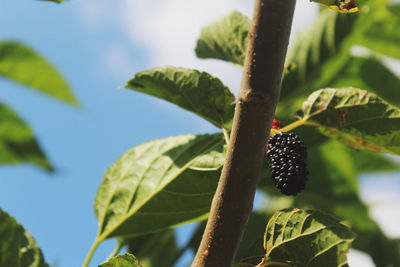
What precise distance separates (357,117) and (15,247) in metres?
0.56

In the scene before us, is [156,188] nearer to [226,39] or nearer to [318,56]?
[226,39]

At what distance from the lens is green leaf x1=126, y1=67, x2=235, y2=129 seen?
0.76m

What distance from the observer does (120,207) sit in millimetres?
916

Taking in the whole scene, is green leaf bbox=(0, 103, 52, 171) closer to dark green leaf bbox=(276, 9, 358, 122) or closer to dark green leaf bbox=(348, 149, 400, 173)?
dark green leaf bbox=(276, 9, 358, 122)

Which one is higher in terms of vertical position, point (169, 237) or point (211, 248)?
point (211, 248)

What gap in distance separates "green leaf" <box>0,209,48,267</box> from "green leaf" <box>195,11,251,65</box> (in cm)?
48

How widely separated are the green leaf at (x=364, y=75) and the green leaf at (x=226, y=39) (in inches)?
26.5

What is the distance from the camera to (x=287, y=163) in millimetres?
684

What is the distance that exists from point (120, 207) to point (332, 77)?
35.4 inches

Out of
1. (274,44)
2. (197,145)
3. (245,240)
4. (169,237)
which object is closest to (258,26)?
(274,44)

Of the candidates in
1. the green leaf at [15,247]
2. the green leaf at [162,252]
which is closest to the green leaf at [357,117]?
the green leaf at [15,247]

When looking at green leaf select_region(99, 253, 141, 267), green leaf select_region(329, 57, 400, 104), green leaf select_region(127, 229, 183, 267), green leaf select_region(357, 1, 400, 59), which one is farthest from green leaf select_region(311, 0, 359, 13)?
green leaf select_region(357, 1, 400, 59)

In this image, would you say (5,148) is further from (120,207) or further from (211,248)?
(211,248)

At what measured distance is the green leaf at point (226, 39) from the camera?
2.93 feet
